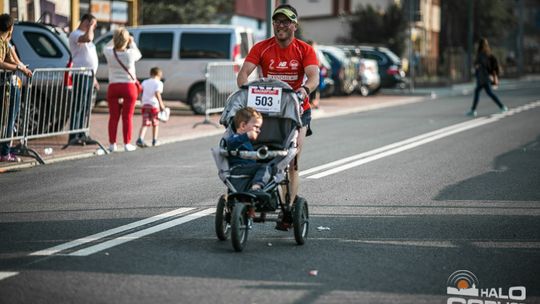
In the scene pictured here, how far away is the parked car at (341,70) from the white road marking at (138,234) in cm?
2549

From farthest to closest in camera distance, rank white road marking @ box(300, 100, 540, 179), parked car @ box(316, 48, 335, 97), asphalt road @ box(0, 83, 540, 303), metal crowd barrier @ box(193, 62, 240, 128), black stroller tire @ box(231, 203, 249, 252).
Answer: parked car @ box(316, 48, 335, 97) → metal crowd barrier @ box(193, 62, 240, 128) → white road marking @ box(300, 100, 540, 179) → black stroller tire @ box(231, 203, 249, 252) → asphalt road @ box(0, 83, 540, 303)

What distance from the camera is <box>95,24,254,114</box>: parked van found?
83.6 feet

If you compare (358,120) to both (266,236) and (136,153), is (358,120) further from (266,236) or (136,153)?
(266,236)

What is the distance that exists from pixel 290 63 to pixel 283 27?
35 centimetres

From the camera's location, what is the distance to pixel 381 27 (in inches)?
2148

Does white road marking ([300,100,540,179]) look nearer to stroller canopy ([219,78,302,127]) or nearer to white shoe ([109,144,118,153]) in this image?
white shoe ([109,144,118,153])

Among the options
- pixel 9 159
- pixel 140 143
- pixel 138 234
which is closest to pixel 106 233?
pixel 138 234

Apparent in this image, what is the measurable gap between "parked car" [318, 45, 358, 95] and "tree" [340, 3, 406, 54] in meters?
16.7

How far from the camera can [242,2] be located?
44.1 m

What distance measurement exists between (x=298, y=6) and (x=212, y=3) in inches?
1011

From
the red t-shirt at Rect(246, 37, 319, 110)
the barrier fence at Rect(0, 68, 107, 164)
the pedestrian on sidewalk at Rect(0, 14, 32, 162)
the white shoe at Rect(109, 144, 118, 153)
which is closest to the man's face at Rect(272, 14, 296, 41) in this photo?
the red t-shirt at Rect(246, 37, 319, 110)

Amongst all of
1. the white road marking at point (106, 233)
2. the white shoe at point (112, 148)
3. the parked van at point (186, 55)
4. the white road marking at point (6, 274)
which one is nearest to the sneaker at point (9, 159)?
the white shoe at point (112, 148)

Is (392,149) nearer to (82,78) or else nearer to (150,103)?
(150,103)

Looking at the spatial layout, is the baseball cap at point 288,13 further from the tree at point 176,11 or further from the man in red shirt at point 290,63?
the tree at point 176,11
